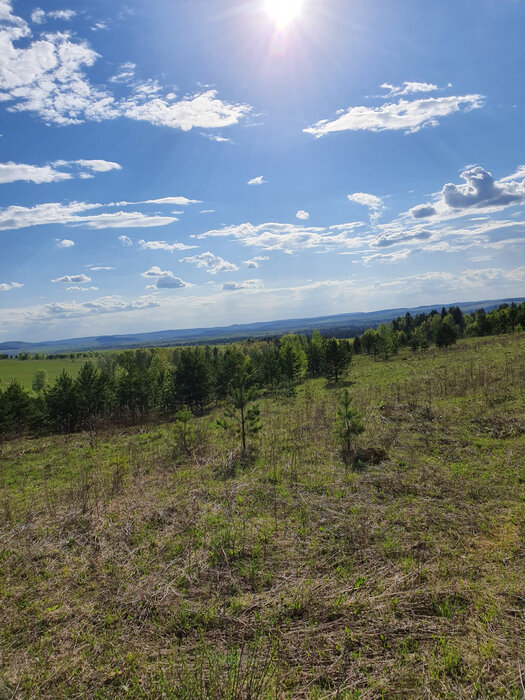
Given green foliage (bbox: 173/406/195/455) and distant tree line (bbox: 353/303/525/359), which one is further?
distant tree line (bbox: 353/303/525/359)

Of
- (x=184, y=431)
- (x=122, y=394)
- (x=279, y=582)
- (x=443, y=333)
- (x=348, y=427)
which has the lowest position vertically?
(x=122, y=394)

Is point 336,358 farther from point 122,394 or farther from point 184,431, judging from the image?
point 184,431

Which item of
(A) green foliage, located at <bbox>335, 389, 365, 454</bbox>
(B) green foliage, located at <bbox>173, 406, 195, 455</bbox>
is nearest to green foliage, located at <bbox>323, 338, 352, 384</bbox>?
(B) green foliage, located at <bbox>173, 406, 195, 455</bbox>

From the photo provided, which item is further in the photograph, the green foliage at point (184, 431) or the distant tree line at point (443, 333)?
the distant tree line at point (443, 333)

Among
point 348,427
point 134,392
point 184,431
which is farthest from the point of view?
point 134,392

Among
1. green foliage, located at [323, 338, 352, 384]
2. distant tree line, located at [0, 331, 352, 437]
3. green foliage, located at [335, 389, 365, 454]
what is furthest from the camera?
green foliage, located at [323, 338, 352, 384]

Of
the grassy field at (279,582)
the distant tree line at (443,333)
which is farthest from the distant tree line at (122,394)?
the grassy field at (279,582)

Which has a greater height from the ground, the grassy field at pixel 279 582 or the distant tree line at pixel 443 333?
the distant tree line at pixel 443 333

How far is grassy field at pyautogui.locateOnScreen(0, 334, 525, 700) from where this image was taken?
3.59 meters

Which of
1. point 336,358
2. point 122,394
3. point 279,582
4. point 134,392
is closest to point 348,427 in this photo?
point 279,582

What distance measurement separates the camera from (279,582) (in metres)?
5.06

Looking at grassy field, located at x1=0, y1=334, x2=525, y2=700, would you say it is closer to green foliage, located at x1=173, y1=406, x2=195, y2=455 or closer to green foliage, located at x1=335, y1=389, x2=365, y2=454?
green foliage, located at x1=335, y1=389, x2=365, y2=454

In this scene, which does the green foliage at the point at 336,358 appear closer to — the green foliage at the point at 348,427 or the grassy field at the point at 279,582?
the green foliage at the point at 348,427

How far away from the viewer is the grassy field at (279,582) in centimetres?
359
